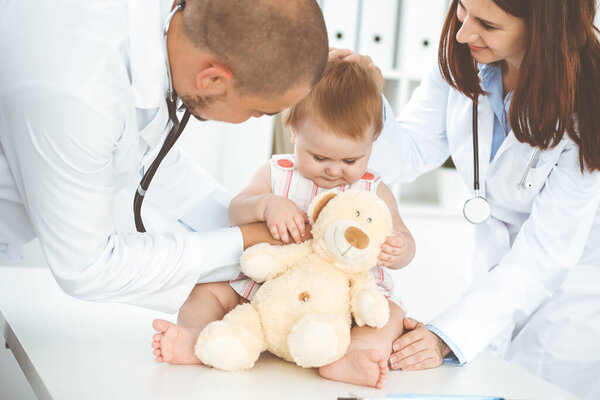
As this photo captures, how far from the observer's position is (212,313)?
3.48 feet

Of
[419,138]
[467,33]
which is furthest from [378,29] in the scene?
[467,33]

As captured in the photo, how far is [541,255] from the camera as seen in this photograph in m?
1.26

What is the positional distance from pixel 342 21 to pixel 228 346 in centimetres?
204

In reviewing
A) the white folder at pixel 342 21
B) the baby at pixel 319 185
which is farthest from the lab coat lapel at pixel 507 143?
the white folder at pixel 342 21

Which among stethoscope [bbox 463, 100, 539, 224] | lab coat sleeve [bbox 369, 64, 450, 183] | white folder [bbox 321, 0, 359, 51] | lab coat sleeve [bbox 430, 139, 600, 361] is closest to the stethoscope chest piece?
stethoscope [bbox 463, 100, 539, 224]

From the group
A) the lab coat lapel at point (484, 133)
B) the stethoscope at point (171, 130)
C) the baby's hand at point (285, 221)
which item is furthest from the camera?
the lab coat lapel at point (484, 133)

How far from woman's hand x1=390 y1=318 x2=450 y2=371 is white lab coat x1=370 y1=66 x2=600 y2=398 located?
3 cm

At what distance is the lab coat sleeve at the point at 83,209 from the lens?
86cm

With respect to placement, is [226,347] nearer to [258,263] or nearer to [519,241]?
[258,263]

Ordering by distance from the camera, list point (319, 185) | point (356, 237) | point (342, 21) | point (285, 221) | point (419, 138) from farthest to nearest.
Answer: point (342, 21)
point (419, 138)
point (319, 185)
point (285, 221)
point (356, 237)

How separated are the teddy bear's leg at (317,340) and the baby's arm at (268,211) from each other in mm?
179

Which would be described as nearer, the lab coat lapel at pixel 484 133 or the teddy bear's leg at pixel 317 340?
the teddy bear's leg at pixel 317 340

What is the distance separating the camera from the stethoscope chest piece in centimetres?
140

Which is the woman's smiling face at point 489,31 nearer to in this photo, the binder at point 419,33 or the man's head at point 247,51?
the man's head at point 247,51
